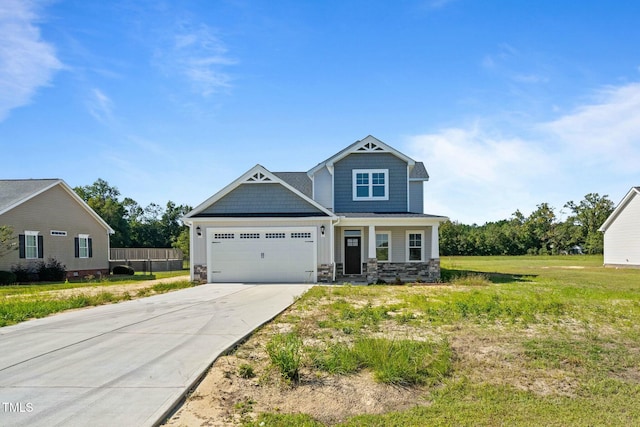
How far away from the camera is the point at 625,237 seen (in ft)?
106

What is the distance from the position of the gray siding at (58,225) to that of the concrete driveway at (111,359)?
1535cm

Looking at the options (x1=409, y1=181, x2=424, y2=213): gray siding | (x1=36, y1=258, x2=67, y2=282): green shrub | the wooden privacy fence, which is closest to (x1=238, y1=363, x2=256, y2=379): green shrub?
(x1=409, y1=181, x2=424, y2=213): gray siding

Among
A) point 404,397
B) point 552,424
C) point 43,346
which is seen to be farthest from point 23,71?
point 552,424

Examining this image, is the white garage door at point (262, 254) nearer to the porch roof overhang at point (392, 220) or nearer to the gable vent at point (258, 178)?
the porch roof overhang at point (392, 220)

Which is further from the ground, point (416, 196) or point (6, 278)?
point (416, 196)

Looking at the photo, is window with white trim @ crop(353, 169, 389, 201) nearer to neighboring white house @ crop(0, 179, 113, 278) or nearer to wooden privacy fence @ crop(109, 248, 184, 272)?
neighboring white house @ crop(0, 179, 113, 278)

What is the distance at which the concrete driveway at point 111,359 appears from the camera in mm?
4637

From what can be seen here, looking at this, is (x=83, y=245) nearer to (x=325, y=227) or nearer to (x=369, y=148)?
(x=325, y=227)

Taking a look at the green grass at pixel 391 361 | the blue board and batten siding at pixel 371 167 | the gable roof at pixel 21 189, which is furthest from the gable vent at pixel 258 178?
the green grass at pixel 391 361

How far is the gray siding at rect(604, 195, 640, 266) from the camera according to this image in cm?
3112

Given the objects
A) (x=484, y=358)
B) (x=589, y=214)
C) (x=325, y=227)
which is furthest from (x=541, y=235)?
(x=484, y=358)

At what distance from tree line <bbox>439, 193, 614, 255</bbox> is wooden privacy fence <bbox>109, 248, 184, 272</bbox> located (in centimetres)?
3172

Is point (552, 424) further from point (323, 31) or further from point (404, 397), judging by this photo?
point (323, 31)

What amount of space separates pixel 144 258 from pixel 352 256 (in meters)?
20.1
